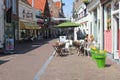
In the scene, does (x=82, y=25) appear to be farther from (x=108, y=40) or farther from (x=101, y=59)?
(x=101, y=59)

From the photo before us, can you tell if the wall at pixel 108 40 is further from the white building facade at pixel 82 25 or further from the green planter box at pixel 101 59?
the white building facade at pixel 82 25

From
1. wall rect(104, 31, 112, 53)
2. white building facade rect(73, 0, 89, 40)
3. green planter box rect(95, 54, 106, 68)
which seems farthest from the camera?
white building facade rect(73, 0, 89, 40)

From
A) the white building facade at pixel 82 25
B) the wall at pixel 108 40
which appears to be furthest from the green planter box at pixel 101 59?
the white building facade at pixel 82 25

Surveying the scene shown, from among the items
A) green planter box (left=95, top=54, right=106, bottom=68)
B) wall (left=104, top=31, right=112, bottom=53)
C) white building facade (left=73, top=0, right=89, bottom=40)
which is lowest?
green planter box (left=95, top=54, right=106, bottom=68)

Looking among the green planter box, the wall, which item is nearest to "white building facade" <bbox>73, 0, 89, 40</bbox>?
the wall

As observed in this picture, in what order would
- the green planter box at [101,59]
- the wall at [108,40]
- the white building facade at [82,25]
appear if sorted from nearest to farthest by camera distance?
the green planter box at [101,59] < the wall at [108,40] < the white building facade at [82,25]

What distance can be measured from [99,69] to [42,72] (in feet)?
8.50

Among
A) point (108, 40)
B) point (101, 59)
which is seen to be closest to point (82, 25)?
point (108, 40)

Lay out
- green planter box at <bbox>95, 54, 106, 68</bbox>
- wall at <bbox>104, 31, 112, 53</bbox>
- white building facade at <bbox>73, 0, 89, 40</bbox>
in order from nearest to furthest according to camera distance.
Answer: green planter box at <bbox>95, 54, 106, 68</bbox>, wall at <bbox>104, 31, 112, 53</bbox>, white building facade at <bbox>73, 0, 89, 40</bbox>

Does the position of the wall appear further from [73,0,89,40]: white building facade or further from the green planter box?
[73,0,89,40]: white building facade

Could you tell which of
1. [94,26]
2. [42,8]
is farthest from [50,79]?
[42,8]

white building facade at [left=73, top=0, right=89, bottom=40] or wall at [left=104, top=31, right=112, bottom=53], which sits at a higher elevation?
white building facade at [left=73, top=0, right=89, bottom=40]

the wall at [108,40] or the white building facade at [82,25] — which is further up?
the white building facade at [82,25]

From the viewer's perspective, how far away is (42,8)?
8988 cm
